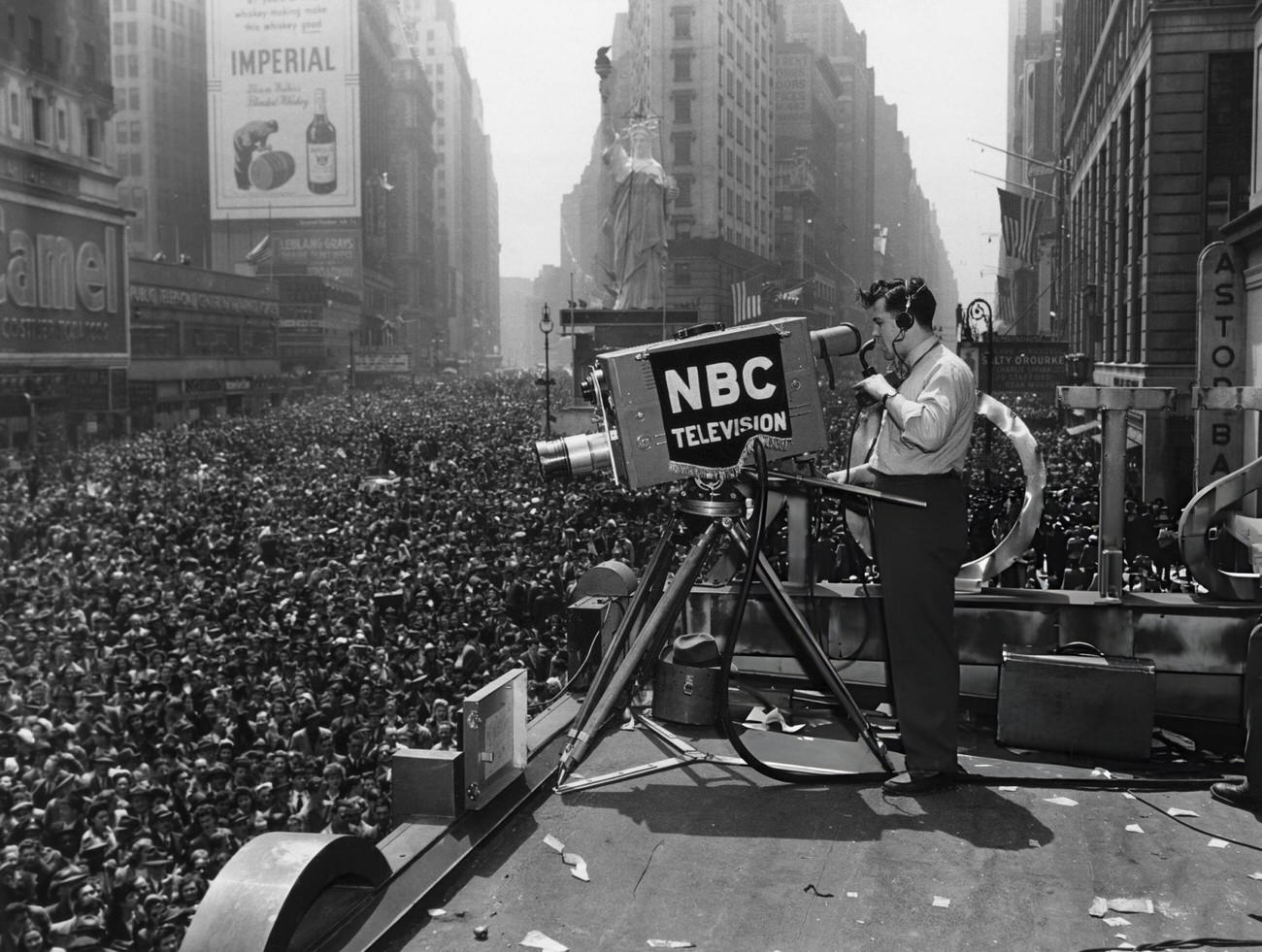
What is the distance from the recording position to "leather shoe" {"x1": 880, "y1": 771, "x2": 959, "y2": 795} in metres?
4.88

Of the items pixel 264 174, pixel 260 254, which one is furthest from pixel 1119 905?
pixel 264 174

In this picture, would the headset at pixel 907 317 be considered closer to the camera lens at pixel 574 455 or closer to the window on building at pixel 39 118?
the camera lens at pixel 574 455

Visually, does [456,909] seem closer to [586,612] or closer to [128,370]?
[586,612]

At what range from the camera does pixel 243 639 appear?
531 inches

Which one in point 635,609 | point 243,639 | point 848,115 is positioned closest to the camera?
point 635,609

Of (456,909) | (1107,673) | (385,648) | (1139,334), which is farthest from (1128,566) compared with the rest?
(1139,334)

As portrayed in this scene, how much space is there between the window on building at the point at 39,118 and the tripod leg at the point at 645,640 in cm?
5141

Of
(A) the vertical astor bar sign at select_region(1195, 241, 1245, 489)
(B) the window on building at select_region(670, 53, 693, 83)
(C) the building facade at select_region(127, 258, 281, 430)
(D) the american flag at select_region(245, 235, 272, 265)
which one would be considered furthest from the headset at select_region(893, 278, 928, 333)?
(D) the american flag at select_region(245, 235, 272, 265)

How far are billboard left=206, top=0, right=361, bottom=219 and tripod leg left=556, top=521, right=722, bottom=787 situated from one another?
115 m

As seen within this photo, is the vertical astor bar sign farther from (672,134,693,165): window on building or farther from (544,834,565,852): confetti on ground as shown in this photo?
(672,134,693,165): window on building

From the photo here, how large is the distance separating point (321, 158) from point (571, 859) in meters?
119

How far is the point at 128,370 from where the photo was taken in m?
55.3

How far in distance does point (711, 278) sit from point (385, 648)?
73.6 m

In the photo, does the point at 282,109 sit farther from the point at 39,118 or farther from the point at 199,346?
the point at 39,118
